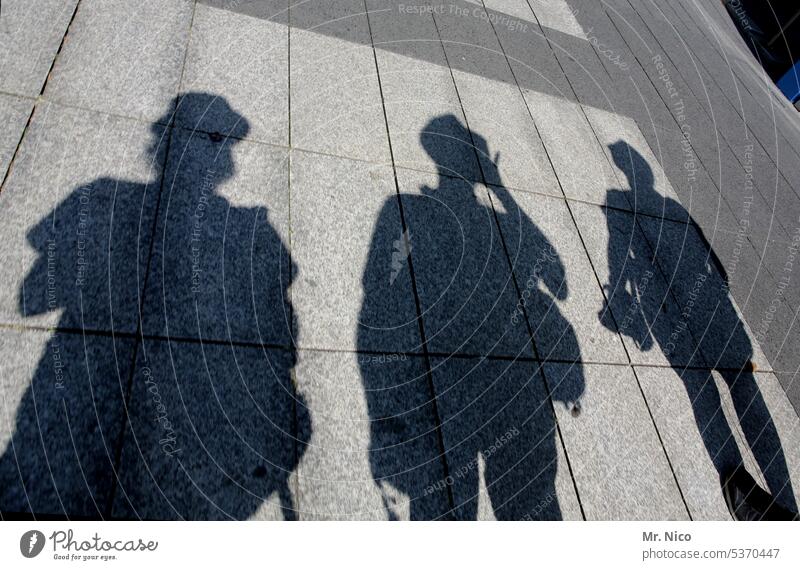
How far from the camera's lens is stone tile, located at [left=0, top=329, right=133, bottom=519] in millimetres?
2598

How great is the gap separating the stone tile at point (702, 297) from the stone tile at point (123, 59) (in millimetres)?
5970

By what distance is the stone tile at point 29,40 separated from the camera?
403cm

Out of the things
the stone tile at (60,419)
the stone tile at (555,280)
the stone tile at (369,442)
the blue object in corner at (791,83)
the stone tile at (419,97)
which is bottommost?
the stone tile at (60,419)

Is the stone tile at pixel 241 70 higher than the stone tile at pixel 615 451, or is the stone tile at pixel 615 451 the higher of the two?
the stone tile at pixel 241 70

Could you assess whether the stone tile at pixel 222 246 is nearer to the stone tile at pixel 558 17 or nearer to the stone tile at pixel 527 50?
the stone tile at pixel 527 50

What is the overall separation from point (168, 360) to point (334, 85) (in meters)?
3.84

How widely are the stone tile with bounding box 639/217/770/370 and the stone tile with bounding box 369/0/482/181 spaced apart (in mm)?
2706

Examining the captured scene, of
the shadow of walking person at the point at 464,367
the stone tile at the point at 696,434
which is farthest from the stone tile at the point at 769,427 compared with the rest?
the shadow of walking person at the point at 464,367

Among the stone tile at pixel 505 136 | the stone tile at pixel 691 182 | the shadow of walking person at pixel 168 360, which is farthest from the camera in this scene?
the stone tile at pixel 691 182

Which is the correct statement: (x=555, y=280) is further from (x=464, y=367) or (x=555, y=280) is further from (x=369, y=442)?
(x=369, y=442)

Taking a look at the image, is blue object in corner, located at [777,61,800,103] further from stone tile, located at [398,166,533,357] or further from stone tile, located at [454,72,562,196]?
stone tile, located at [398,166,533,357]

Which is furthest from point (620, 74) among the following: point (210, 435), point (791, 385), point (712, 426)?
point (210, 435)
